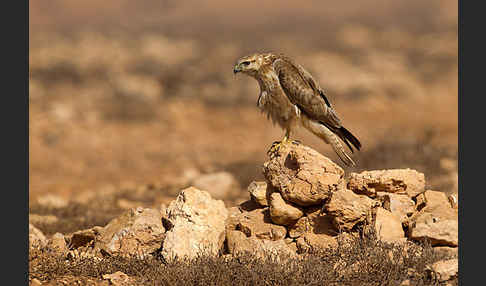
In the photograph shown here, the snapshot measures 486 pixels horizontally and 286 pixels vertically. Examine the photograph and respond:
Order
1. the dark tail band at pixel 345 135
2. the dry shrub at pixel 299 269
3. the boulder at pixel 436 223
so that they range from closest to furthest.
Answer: the dry shrub at pixel 299 269 → the boulder at pixel 436 223 → the dark tail band at pixel 345 135

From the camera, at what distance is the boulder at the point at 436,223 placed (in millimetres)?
6586

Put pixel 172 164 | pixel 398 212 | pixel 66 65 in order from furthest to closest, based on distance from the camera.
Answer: pixel 66 65 < pixel 172 164 < pixel 398 212

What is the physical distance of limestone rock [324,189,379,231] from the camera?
6930 mm

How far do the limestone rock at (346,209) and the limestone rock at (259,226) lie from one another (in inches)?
25.1

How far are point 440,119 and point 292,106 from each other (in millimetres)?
18987

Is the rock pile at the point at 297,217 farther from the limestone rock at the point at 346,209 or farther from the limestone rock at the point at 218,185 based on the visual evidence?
the limestone rock at the point at 218,185

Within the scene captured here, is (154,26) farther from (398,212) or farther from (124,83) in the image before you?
(398,212)

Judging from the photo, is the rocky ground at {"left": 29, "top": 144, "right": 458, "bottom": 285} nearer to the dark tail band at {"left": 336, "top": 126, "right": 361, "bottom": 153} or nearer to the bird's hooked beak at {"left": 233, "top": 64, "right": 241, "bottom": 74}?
the dark tail band at {"left": 336, "top": 126, "right": 361, "bottom": 153}

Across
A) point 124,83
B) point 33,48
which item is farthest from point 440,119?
point 33,48

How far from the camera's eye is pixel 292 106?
859cm

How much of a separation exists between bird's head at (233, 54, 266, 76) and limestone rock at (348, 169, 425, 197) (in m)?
1.87

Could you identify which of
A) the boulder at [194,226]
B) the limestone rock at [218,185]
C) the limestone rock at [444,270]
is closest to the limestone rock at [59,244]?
the boulder at [194,226]

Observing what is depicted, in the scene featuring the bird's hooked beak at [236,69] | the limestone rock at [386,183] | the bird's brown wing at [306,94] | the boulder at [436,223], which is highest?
the bird's hooked beak at [236,69]

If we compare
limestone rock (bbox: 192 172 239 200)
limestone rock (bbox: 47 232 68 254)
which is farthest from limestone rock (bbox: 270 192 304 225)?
limestone rock (bbox: 192 172 239 200)
